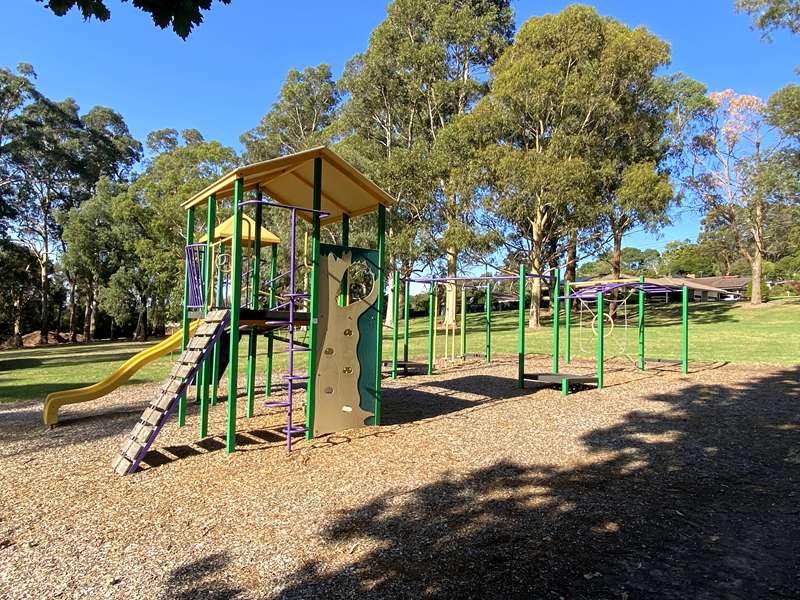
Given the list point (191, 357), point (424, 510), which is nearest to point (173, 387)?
point (191, 357)

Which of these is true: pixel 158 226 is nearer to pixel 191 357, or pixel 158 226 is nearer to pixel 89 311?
pixel 89 311

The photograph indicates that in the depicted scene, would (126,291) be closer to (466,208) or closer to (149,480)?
(466,208)

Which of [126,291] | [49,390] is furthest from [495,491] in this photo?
[126,291]

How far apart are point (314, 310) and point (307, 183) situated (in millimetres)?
2249

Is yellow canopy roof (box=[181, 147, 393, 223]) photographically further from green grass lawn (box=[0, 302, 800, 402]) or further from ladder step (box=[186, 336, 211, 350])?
green grass lawn (box=[0, 302, 800, 402])

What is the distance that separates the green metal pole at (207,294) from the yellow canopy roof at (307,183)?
247 mm

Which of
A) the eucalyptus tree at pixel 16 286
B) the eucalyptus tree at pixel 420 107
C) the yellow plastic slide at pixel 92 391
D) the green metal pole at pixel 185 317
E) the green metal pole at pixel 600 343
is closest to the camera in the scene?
the green metal pole at pixel 185 317

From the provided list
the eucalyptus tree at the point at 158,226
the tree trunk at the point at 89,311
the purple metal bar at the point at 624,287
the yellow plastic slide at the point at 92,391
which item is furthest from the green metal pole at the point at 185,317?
the tree trunk at the point at 89,311

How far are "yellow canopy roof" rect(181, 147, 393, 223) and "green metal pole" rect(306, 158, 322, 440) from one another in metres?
0.31

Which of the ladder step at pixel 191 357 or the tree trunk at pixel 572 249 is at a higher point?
the tree trunk at pixel 572 249

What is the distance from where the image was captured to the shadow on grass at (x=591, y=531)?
3.06 m

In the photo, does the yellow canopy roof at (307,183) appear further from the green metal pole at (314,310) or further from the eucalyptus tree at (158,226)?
the eucalyptus tree at (158,226)

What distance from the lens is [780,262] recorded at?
2174 inches

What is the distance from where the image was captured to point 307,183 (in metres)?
7.79
